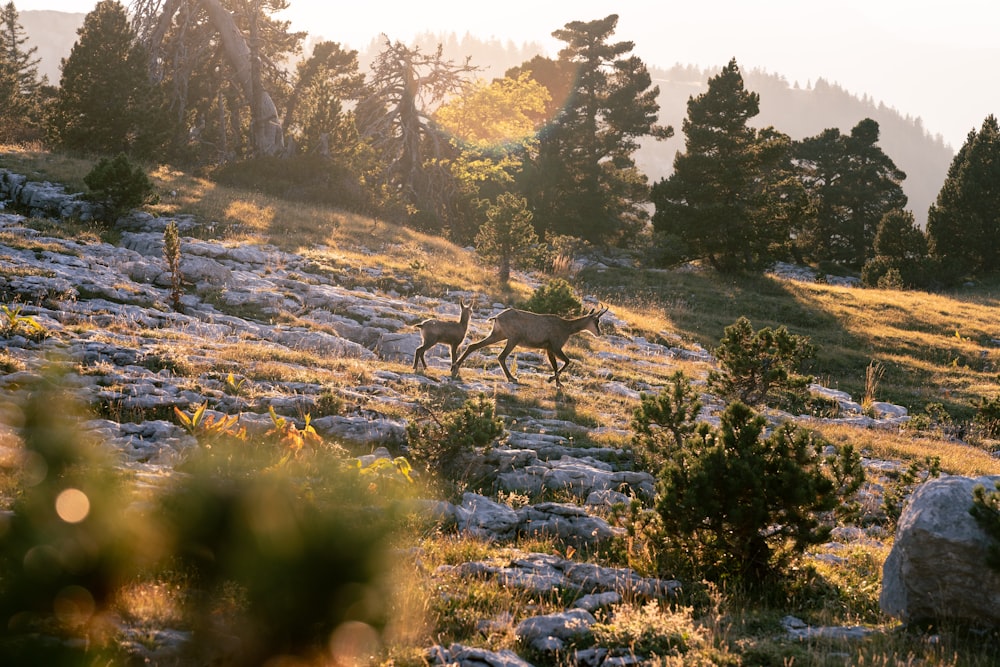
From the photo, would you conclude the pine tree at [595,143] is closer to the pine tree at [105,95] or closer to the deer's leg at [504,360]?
the pine tree at [105,95]

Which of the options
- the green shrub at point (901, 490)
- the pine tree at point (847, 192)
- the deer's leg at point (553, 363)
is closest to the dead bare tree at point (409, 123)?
the deer's leg at point (553, 363)

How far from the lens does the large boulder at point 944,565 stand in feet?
16.4

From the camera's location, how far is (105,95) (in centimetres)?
2927

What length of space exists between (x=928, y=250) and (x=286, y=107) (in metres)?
45.2

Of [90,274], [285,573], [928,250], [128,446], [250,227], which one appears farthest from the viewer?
[928,250]

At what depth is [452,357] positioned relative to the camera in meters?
14.6

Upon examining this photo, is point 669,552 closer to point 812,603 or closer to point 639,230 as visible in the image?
point 812,603

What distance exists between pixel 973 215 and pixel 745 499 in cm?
4880

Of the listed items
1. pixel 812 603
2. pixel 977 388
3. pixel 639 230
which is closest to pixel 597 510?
pixel 812 603

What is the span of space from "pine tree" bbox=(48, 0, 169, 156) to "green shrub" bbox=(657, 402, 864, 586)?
31812mm

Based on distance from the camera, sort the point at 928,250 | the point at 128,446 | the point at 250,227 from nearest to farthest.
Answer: the point at 128,446
the point at 250,227
the point at 928,250

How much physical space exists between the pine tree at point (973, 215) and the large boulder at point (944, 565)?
46.4 m

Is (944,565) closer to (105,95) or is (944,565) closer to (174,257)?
(174,257)

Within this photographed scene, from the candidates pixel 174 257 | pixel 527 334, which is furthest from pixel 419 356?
pixel 174 257
